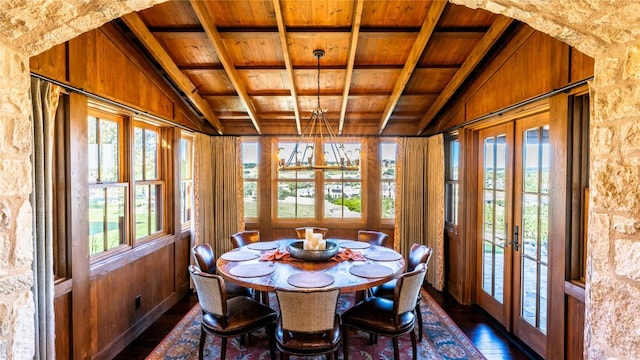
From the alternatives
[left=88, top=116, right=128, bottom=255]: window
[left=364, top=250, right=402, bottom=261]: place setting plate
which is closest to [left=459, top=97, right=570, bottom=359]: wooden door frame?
[left=364, top=250, right=402, bottom=261]: place setting plate

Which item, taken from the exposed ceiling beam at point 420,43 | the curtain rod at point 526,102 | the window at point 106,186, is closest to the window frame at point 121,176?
the window at point 106,186

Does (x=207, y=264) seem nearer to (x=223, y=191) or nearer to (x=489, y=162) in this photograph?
(x=223, y=191)

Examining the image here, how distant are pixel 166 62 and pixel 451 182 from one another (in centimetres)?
377

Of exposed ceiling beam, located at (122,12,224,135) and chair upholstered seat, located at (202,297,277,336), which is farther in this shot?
exposed ceiling beam, located at (122,12,224,135)

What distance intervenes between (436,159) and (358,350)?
8.85 ft

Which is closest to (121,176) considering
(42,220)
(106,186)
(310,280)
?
(106,186)

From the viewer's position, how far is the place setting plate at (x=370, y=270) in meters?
2.53

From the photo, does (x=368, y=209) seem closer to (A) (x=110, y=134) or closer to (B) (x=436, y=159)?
(B) (x=436, y=159)

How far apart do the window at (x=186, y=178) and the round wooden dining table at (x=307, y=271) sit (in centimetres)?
156

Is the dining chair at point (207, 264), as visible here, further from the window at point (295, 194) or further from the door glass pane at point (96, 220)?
the window at point (295, 194)

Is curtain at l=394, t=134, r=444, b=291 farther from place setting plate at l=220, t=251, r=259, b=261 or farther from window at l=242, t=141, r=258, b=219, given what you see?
place setting plate at l=220, t=251, r=259, b=261

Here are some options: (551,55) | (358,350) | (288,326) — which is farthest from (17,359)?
(551,55)

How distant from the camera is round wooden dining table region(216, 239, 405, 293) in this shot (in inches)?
93.1

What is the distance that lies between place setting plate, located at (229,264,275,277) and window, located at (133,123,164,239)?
1397mm
